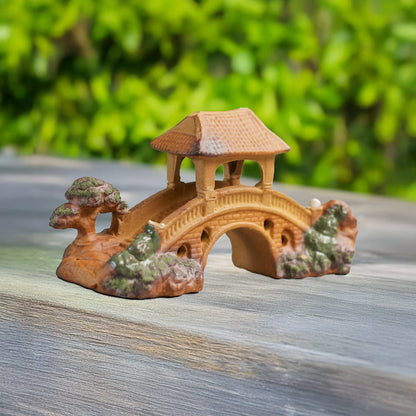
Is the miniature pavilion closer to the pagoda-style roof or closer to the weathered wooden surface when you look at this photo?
the pagoda-style roof

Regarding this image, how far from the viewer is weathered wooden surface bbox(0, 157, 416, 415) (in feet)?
3.47

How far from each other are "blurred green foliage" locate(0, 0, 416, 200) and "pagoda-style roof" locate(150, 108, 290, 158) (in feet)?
6.53

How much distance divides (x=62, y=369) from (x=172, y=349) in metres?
0.23

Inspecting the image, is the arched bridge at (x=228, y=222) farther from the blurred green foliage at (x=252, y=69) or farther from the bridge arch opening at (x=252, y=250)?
the blurred green foliage at (x=252, y=69)


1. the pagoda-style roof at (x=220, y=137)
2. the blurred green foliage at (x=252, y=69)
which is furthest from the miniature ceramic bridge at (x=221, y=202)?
the blurred green foliage at (x=252, y=69)

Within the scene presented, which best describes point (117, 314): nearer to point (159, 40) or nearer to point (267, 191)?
point (267, 191)

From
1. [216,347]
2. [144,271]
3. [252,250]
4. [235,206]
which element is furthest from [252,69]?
[216,347]

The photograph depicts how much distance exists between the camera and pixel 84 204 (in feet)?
4.46

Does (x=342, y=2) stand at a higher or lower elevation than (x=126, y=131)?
higher

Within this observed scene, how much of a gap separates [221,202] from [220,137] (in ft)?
0.42

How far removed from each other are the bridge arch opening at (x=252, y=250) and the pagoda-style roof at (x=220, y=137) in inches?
6.3

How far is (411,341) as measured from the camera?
1.13 meters

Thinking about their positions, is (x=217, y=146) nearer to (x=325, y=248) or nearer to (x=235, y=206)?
(x=235, y=206)

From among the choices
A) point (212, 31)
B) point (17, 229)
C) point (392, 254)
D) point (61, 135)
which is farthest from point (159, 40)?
point (392, 254)
